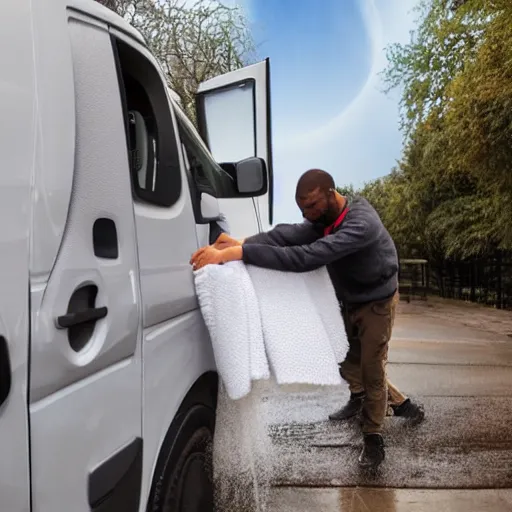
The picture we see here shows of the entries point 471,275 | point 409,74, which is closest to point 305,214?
point 409,74

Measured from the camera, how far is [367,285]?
367 centimetres

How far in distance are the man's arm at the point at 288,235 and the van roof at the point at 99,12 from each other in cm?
120

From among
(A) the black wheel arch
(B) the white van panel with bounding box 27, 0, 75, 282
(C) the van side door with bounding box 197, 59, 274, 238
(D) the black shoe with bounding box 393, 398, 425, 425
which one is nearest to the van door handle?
(B) the white van panel with bounding box 27, 0, 75, 282

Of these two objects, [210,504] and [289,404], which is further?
[289,404]

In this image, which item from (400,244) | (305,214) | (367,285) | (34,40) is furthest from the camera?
(400,244)

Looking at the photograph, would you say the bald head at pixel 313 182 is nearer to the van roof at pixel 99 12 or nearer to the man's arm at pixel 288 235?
the man's arm at pixel 288 235

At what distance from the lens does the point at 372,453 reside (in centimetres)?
393

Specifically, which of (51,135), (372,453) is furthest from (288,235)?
(51,135)

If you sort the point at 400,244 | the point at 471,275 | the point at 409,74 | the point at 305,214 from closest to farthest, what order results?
the point at 305,214
the point at 409,74
the point at 471,275
the point at 400,244

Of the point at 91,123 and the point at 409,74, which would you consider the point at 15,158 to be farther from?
the point at 409,74

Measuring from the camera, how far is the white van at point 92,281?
1.23 metres

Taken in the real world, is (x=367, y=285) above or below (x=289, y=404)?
above

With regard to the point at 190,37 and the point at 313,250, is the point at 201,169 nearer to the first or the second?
the point at 313,250

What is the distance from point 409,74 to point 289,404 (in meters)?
13.8
